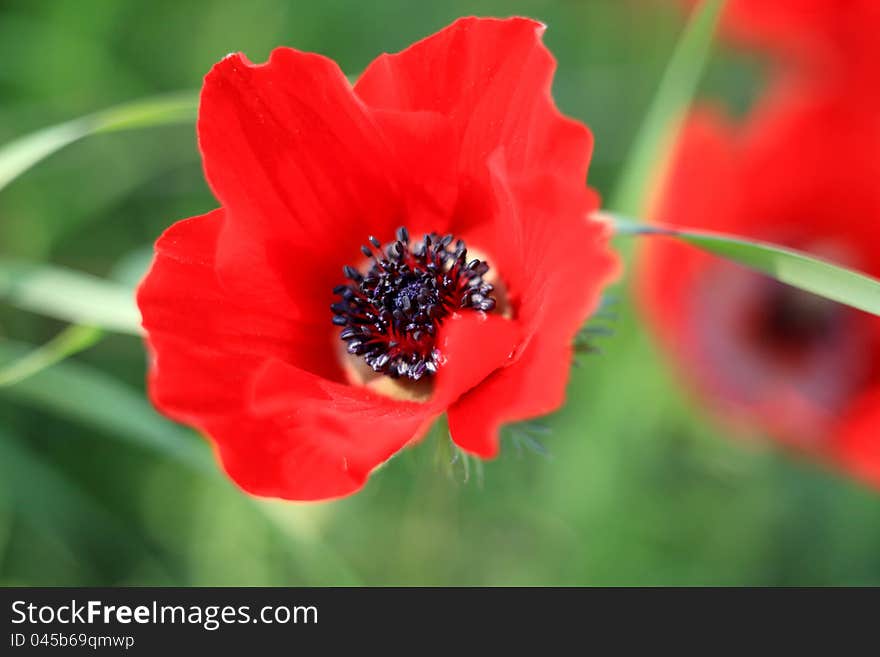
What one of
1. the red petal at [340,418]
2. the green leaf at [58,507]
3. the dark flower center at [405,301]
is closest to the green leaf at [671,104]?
the dark flower center at [405,301]

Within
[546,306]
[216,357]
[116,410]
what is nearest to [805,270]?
[546,306]

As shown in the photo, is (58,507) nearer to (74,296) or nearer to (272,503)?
(272,503)

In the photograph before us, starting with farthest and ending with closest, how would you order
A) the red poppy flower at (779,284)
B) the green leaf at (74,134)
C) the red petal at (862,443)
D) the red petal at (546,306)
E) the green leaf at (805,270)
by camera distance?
1. the red poppy flower at (779,284)
2. the red petal at (862,443)
3. the green leaf at (74,134)
4. the green leaf at (805,270)
5. the red petal at (546,306)

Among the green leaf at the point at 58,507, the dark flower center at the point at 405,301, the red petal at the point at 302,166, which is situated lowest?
the dark flower center at the point at 405,301

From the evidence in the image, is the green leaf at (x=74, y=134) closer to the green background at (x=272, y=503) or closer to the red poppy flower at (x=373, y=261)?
the red poppy flower at (x=373, y=261)

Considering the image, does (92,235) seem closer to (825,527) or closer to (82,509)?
(82,509)

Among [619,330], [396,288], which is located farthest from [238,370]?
[619,330]
